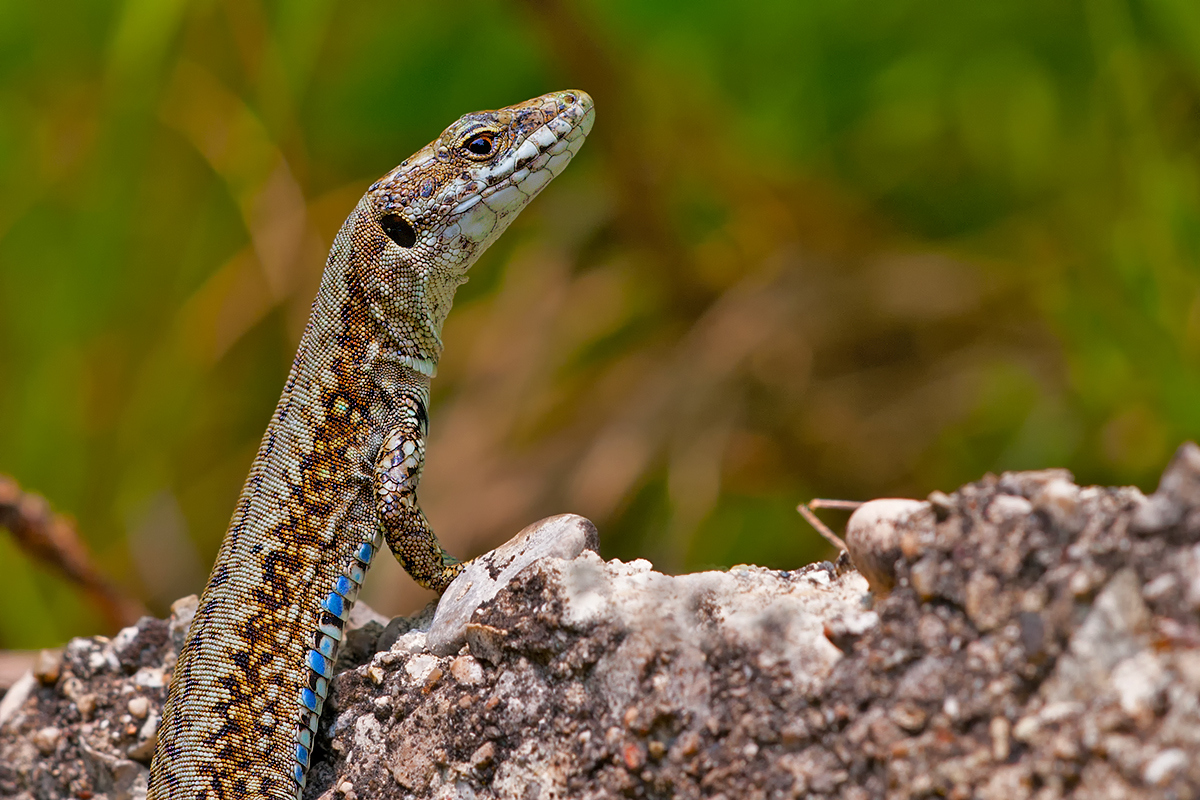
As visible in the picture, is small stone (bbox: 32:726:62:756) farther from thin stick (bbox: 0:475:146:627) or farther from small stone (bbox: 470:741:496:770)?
small stone (bbox: 470:741:496:770)

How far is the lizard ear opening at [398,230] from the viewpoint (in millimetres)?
3410

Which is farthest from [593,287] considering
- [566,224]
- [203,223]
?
[203,223]

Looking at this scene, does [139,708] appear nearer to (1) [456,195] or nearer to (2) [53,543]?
(2) [53,543]

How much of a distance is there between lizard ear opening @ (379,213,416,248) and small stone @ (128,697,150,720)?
1686 mm

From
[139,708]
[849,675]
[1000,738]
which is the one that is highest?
[139,708]

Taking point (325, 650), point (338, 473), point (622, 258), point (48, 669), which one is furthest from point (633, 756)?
point (622, 258)

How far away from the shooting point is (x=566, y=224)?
20.9ft

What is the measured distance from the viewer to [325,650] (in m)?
2.92

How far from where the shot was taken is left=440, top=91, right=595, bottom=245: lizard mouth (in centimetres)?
339

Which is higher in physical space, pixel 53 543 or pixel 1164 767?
pixel 53 543

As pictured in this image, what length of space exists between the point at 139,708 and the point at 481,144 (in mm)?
2131

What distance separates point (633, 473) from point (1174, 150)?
3148mm

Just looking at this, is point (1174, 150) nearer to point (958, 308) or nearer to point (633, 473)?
point (958, 308)

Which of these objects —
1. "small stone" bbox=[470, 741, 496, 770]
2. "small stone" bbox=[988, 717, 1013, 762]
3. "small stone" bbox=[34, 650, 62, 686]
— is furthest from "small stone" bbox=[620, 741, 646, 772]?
"small stone" bbox=[34, 650, 62, 686]
